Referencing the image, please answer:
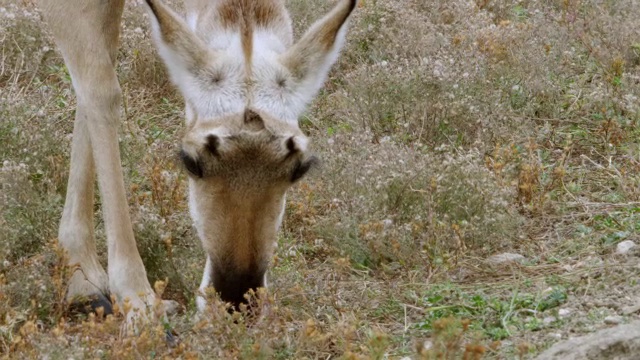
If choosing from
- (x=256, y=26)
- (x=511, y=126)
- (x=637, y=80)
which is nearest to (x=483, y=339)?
(x=256, y=26)

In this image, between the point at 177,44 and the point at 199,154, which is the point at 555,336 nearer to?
the point at 199,154

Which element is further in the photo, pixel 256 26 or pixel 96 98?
pixel 96 98

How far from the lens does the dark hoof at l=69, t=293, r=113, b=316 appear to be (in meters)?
6.03

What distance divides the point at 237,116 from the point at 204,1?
0.93 meters

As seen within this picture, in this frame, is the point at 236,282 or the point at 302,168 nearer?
the point at 236,282

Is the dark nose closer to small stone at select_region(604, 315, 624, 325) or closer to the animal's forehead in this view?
the animal's forehead

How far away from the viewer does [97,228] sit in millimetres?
6945

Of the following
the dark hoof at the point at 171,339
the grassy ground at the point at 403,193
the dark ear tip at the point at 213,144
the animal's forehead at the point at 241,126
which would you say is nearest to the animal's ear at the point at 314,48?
the animal's forehead at the point at 241,126

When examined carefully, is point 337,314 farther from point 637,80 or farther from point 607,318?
point 637,80

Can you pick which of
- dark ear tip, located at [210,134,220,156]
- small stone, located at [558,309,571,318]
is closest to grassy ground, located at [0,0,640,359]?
small stone, located at [558,309,571,318]

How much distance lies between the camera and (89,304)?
613 cm

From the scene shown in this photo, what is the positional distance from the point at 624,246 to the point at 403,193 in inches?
55.7

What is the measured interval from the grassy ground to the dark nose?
8 cm

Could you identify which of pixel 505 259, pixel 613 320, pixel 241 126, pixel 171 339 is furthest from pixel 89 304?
pixel 613 320
